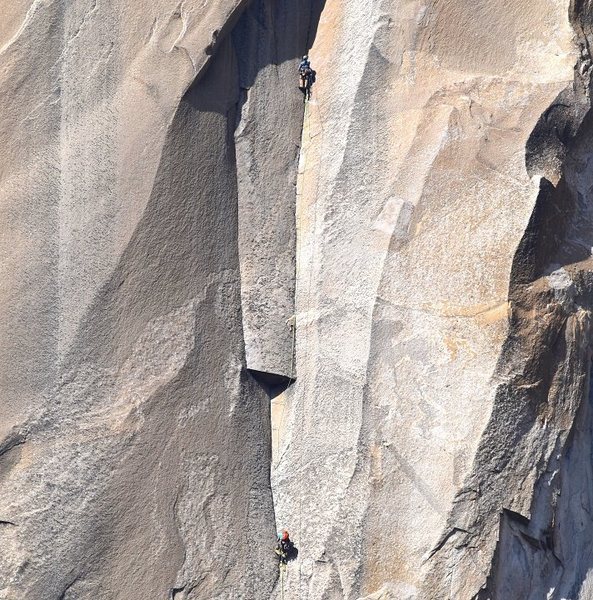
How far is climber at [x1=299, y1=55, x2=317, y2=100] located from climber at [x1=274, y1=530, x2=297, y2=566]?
3484 millimetres

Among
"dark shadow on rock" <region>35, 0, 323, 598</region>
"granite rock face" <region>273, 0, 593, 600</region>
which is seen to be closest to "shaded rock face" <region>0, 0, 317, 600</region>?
"dark shadow on rock" <region>35, 0, 323, 598</region>

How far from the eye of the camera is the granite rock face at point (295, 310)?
7.48 m

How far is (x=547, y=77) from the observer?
309 inches

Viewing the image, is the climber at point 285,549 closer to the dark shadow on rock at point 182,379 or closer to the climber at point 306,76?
the dark shadow on rock at point 182,379

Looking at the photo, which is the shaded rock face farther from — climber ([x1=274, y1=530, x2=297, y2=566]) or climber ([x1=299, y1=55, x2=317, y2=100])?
climber ([x1=299, y1=55, x2=317, y2=100])

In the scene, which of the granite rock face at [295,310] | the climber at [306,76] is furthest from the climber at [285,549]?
the climber at [306,76]

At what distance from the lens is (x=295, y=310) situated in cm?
812

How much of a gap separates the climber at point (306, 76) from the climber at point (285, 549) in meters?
3.48

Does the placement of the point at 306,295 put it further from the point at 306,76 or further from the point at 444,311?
the point at 306,76

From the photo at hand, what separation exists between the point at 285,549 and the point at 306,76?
3735 mm

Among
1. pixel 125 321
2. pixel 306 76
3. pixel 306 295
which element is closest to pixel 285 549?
pixel 306 295

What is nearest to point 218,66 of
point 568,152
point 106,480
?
point 568,152

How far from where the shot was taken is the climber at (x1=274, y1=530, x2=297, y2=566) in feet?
25.7

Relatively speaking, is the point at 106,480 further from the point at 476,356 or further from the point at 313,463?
the point at 476,356
